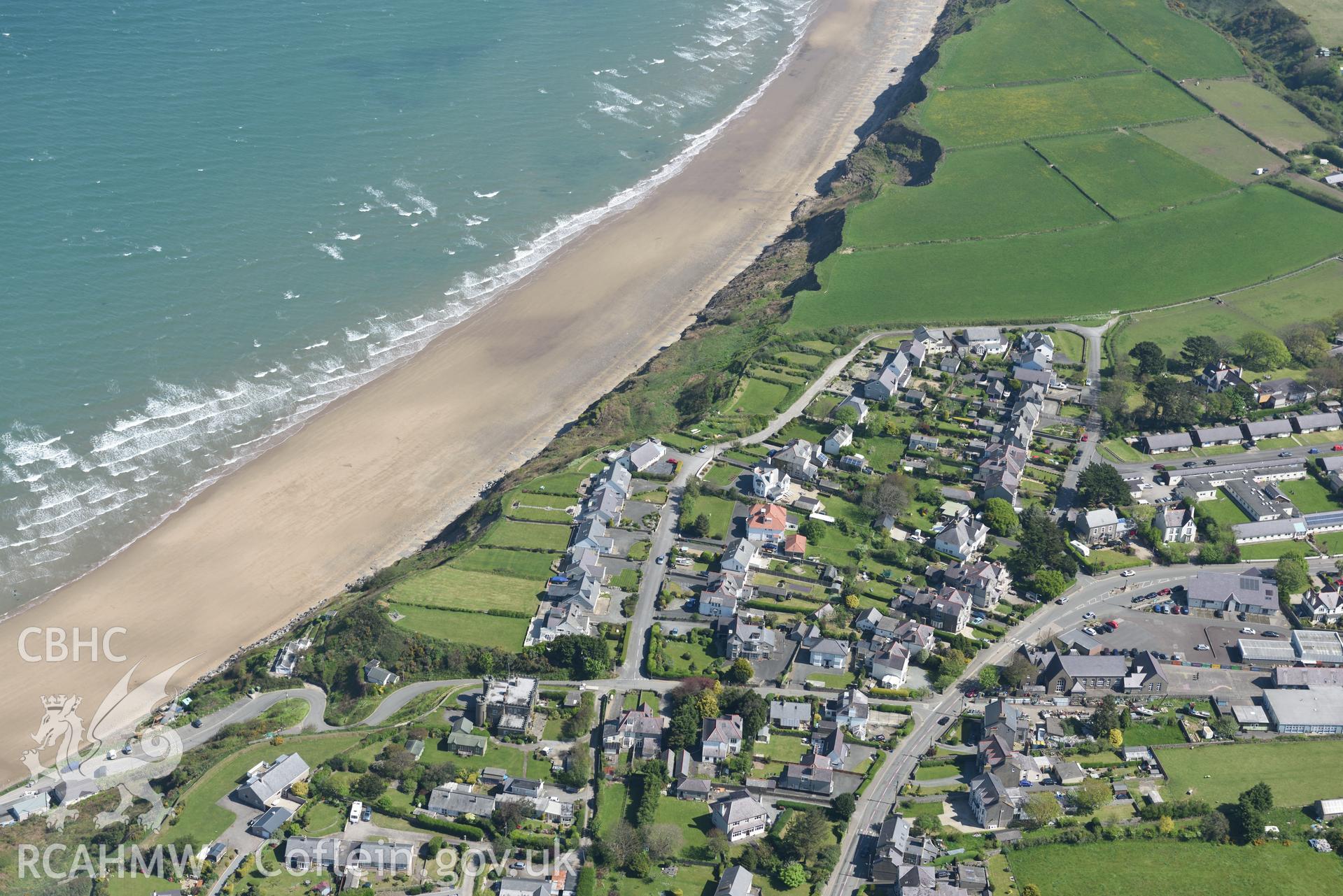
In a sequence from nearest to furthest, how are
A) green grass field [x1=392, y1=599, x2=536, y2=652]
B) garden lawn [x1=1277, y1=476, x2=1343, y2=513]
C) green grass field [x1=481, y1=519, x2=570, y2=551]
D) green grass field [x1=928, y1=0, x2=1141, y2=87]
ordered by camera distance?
green grass field [x1=392, y1=599, x2=536, y2=652] → green grass field [x1=481, y1=519, x2=570, y2=551] → garden lawn [x1=1277, y1=476, x2=1343, y2=513] → green grass field [x1=928, y1=0, x2=1141, y2=87]

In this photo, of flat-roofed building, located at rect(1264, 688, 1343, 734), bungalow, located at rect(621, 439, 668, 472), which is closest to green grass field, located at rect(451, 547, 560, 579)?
bungalow, located at rect(621, 439, 668, 472)

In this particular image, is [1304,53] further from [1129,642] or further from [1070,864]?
[1070,864]

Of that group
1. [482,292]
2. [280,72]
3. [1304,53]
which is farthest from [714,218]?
[1304,53]

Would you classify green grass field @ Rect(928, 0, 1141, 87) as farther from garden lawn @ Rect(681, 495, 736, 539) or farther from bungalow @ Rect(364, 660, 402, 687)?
bungalow @ Rect(364, 660, 402, 687)

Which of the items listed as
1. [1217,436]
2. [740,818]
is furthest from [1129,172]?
[740,818]

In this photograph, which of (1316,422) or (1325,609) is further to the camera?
(1316,422)

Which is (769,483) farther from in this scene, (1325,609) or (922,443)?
(1325,609)
